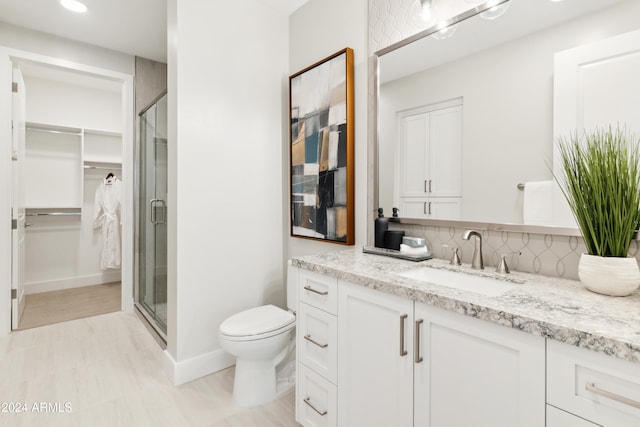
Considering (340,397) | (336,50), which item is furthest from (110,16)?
(340,397)

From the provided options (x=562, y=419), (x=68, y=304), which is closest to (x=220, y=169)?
(x=562, y=419)

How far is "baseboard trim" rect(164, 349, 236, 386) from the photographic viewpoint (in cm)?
208

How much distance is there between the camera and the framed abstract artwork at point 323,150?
2.02 metres

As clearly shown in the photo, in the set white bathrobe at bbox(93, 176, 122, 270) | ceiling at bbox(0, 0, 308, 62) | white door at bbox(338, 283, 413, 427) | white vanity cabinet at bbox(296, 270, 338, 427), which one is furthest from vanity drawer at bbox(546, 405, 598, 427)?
white bathrobe at bbox(93, 176, 122, 270)

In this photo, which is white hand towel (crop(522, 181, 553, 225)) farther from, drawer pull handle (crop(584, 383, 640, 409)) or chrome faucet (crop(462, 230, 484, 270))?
drawer pull handle (crop(584, 383, 640, 409))

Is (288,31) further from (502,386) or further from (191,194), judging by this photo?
(502,386)

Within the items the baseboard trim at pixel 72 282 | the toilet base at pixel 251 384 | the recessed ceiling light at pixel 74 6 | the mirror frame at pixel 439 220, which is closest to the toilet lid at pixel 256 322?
the toilet base at pixel 251 384

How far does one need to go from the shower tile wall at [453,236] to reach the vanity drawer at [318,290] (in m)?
0.56

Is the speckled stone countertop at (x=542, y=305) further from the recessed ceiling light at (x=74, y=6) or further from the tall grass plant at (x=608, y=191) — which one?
Result: the recessed ceiling light at (x=74, y=6)

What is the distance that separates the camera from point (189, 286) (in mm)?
2129

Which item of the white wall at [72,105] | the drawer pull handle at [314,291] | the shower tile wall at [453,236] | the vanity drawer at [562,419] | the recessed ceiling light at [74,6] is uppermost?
the recessed ceiling light at [74,6]

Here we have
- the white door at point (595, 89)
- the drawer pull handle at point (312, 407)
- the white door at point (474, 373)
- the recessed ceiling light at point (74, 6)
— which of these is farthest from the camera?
the recessed ceiling light at point (74, 6)

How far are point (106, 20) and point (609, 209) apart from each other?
3570 mm

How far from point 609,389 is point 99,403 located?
235cm
